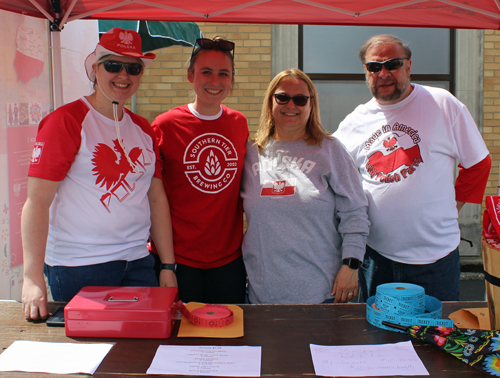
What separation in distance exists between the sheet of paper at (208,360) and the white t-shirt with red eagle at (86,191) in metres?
0.65

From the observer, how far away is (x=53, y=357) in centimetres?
138

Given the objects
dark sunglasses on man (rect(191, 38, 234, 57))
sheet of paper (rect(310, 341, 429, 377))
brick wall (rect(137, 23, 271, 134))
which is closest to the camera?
sheet of paper (rect(310, 341, 429, 377))

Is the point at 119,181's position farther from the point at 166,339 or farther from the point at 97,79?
the point at 166,339

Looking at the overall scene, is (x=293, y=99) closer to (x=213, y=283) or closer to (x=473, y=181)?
(x=213, y=283)

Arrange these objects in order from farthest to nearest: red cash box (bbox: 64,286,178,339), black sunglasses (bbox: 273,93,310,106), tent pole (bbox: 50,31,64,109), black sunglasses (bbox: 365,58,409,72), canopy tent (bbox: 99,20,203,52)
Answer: canopy tent (bbox: 99,20,203,52) < tent pole (bbox: 50,31,64,109) < black sunglasses (bbox: 365,58,409,72) < black sunglasses (bbox: 273,93,310,106) < red cash box (bbox: 64,286,178,339)

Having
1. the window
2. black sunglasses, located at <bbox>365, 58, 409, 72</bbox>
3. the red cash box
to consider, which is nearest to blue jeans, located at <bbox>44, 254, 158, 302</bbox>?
the red cash box

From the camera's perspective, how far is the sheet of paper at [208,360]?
1.30 meters

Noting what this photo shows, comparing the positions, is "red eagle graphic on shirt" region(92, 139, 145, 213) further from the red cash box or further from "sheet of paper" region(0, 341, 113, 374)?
"sheet of paper" region(0, 341, 113, 374)

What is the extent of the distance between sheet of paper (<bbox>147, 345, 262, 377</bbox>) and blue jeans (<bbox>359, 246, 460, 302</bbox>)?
4.39ft

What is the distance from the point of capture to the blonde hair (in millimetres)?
2359

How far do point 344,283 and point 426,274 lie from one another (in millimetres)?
607

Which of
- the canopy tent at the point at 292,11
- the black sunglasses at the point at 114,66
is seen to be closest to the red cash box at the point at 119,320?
the black sunglasses at the point at 114,66

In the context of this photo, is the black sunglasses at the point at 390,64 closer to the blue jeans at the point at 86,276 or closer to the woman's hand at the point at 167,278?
the woman's hand at the point at 167,278

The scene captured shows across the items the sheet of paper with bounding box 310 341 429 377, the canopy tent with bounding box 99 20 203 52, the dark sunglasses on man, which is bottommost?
the sheet of paper with bounding box 310 341 429 377
